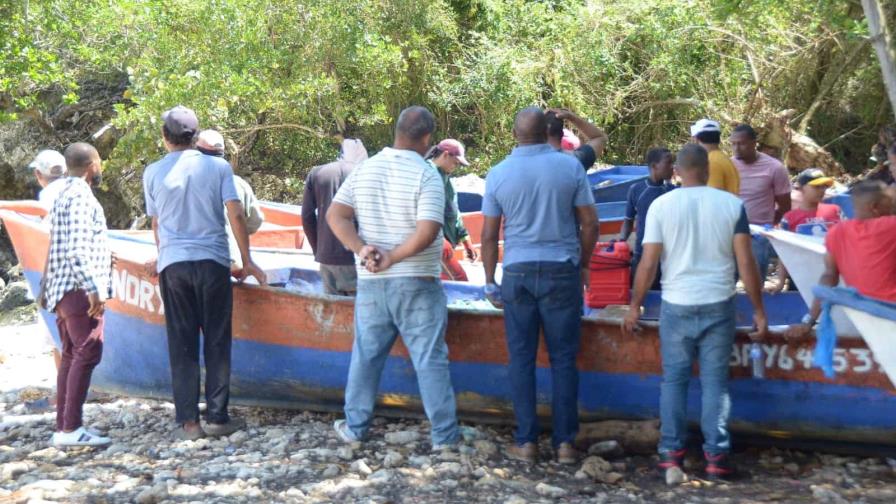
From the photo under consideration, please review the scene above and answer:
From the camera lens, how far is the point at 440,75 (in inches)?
626

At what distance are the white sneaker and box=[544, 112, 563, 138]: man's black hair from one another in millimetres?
3154

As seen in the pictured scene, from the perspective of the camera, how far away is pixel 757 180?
22.7ft

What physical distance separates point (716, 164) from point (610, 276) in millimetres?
1022

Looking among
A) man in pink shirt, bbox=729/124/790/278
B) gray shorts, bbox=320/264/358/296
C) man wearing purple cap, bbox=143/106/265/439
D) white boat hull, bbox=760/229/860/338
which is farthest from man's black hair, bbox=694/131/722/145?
man wearing purple cap, bbox=143/106/265/439

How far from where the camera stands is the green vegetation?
12852mm

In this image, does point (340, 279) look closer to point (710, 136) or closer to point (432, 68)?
point (710, 136)

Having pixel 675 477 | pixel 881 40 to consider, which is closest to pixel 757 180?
pixel 881 40

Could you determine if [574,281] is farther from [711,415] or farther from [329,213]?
[329,213]

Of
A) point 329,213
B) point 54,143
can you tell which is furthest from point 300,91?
point 329,213

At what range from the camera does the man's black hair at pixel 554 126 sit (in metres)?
5.84

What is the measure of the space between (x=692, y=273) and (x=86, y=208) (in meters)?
3.31

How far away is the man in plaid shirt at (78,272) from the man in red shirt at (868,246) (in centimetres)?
391

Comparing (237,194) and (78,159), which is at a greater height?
(78,159)

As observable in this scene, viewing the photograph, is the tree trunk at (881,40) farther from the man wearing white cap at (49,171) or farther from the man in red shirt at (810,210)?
the man wearing white cap at (49,171)
